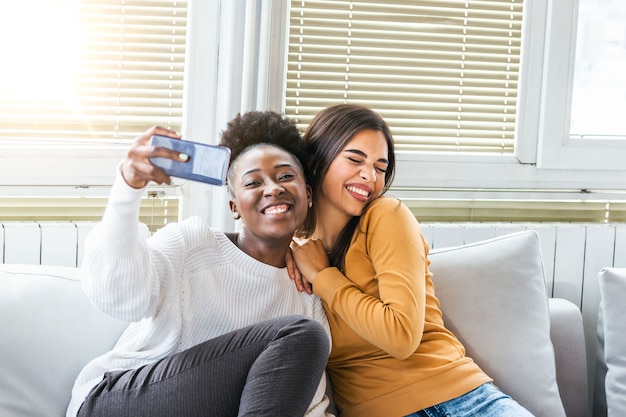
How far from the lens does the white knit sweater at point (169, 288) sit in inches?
→ 50.8

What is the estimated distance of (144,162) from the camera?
48.8 inches

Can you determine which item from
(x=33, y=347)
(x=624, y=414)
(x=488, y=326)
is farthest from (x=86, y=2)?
(x=624, y=414)

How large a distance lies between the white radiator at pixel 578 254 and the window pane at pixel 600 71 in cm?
31

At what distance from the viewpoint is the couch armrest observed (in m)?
1.89

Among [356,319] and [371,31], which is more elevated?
[371,31]

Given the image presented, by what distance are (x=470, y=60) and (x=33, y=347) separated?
4.68 ft

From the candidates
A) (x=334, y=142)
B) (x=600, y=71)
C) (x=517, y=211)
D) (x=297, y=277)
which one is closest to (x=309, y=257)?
(x=297, y=277)

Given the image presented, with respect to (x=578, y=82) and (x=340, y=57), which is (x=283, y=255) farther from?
(x=578, y=82)

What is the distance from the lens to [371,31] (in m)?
2.12

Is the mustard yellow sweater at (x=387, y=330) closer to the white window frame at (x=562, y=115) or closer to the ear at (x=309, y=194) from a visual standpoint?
the ear at (x=309, y=194)

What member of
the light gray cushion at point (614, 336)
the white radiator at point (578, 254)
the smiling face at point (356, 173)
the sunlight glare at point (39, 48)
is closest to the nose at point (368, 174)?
the smiling face at point (356, 173)

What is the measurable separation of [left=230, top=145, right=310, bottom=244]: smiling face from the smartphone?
0.27 meters

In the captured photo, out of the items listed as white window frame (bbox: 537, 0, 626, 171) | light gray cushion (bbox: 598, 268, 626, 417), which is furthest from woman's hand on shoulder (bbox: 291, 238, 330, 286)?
white window frame (bbox: 537, 0, 626, 171)

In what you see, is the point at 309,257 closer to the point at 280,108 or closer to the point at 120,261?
the point at 120,261
